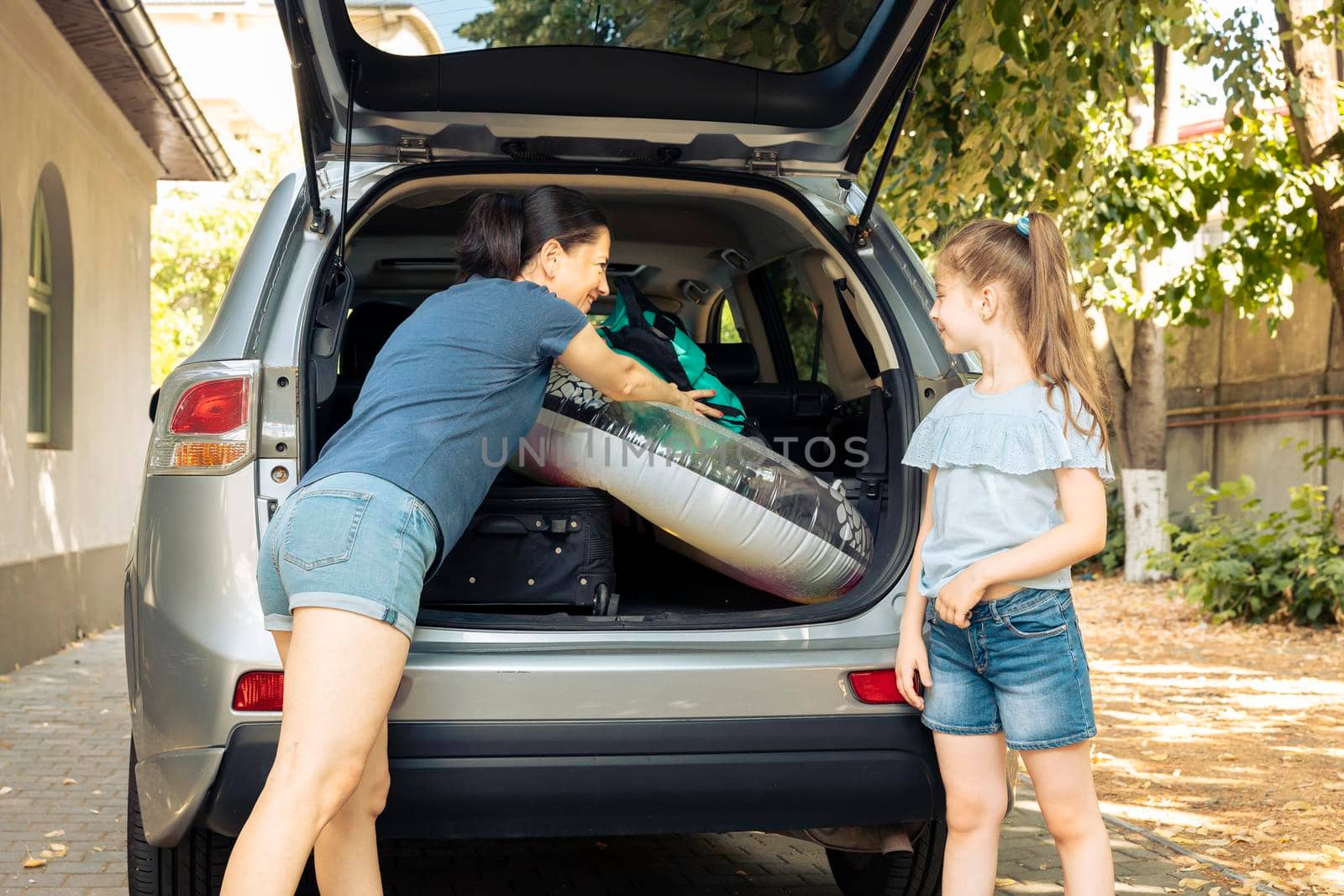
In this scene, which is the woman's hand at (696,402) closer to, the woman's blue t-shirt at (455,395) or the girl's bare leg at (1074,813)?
the woman's blue t-shirt at (455,395)

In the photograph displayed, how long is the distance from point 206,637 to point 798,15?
77.3 inches

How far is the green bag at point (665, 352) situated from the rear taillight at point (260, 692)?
1.34m

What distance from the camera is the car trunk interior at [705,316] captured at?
10.5 ft

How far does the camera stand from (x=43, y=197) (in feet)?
29.2

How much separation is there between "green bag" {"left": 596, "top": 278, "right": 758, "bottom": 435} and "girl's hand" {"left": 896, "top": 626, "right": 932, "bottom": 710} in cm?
92

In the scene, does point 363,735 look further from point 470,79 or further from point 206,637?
point 470,79

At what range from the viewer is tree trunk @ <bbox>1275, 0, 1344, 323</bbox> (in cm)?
792

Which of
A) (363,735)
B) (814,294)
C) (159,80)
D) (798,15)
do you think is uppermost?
(159,80)

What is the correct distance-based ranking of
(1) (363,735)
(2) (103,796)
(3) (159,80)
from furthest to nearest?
(3) (159,80)
(2) (103,796)
(1) (363,735)

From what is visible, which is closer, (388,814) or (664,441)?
(388,814)

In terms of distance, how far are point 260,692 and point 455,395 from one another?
0.62 meters

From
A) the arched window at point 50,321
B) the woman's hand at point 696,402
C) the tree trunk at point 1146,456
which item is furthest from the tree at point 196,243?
the woman's hand at point 696,402

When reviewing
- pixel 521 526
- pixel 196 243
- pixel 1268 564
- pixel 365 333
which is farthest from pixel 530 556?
pixel 196 243

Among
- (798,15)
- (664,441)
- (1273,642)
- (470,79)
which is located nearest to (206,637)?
(664,441)
